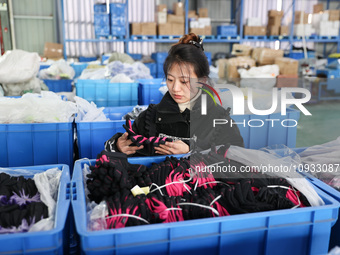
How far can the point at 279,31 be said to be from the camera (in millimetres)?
8008

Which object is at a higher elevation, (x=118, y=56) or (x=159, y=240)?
(x=118, y=56)

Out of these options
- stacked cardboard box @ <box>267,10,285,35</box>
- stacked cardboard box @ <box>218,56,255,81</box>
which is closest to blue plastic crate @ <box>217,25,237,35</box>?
stacked cardboard box @ <box>267,10,285,35</box>

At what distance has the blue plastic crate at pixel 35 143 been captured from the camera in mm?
1656

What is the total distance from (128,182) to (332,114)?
5502 millimetres

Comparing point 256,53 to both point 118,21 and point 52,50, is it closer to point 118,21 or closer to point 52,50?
point 118,21

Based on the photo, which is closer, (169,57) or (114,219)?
(114,219)

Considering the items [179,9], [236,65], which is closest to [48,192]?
[236,65]

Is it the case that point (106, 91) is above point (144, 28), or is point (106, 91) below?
below

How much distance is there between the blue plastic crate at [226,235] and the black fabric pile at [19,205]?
0.34 ft

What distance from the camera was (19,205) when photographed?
2.93 ft

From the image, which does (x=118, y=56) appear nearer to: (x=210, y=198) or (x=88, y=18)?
(x=210, y=198)

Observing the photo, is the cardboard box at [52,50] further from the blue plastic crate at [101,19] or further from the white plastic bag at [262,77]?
the white plastic bag at [262,77]

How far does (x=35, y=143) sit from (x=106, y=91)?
116cm

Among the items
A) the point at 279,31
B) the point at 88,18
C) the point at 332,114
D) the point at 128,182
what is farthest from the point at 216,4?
the point at 128,182
